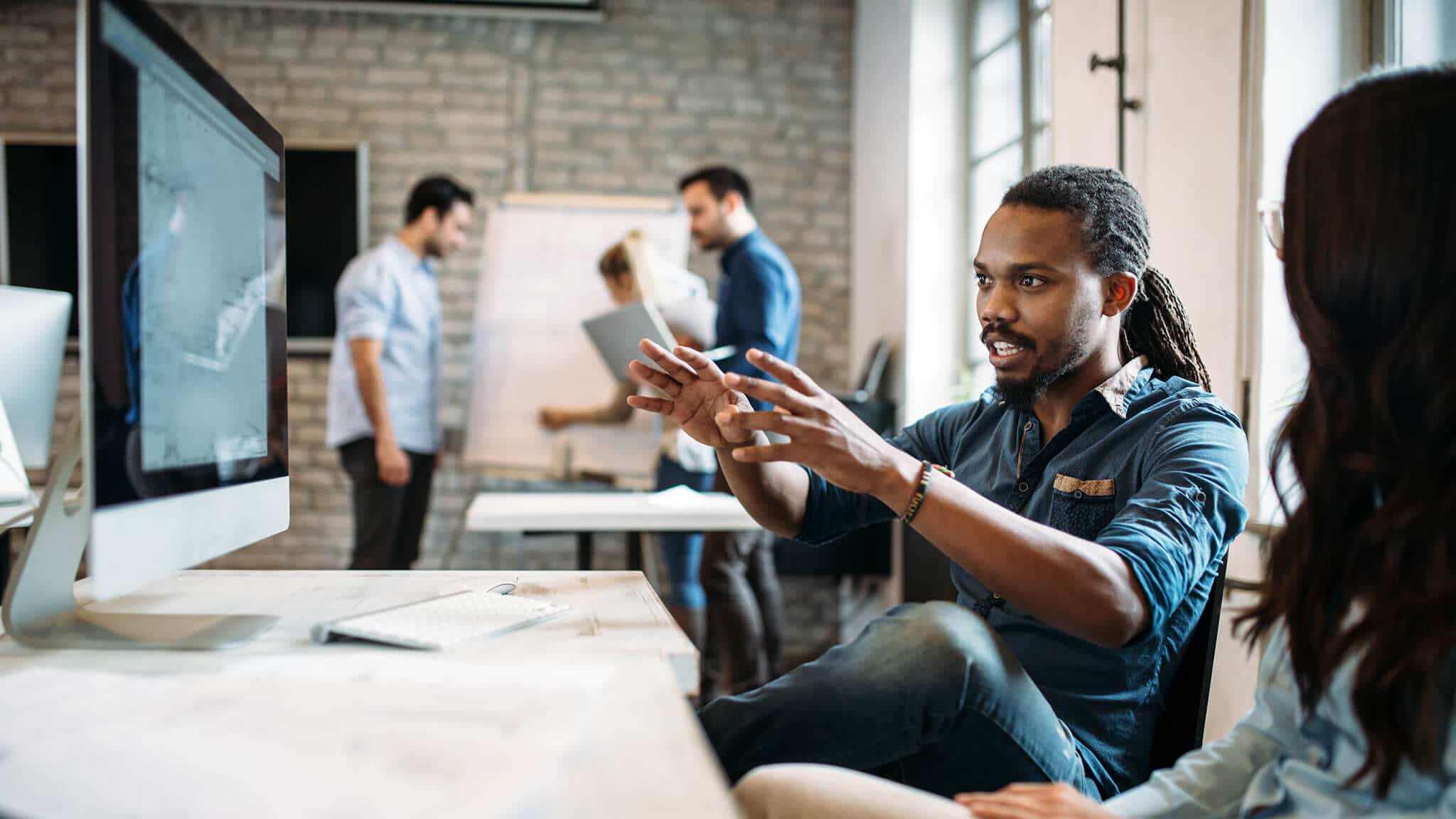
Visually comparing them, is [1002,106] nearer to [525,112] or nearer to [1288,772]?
[525,112]

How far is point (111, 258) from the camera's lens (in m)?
0.79

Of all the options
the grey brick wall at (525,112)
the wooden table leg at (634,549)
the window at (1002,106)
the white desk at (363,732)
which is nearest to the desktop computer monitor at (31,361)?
the white desk at (363,732)

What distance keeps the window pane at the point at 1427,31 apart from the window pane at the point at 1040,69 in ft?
4.66

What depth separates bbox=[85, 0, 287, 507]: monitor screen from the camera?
2.57ft

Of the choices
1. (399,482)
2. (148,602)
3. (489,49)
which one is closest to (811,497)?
(148,602)

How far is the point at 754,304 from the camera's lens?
9.70 feet

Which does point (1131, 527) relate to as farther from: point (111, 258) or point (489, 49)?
point (489, 49)

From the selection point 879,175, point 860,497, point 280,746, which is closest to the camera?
point 280,746

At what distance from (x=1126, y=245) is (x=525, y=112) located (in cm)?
328

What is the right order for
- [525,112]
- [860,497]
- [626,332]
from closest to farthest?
[860,497] → [626,332] → [525,112]

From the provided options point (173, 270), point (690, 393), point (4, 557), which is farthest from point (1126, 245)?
point (4, 557)

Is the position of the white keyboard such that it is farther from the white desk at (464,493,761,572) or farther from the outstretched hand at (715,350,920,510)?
the white desk at (464,493,761,572)

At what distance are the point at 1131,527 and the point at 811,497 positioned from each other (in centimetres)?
49

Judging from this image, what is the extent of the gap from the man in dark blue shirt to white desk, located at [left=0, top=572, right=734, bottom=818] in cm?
205
